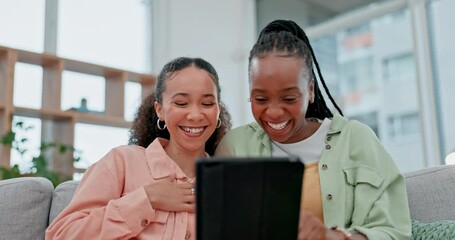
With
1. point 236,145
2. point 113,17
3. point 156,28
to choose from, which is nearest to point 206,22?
point 156,28

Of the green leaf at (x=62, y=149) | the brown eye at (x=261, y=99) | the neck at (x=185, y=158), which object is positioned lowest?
the neck at (x=185, y=158)

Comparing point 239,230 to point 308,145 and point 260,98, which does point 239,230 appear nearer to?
point 260,98

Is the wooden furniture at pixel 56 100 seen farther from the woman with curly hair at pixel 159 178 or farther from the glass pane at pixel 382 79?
the woman with curly hair at pixel 159 178

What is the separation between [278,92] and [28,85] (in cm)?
321

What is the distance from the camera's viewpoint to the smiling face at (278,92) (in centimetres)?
139

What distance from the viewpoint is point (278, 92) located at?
139 centimetres

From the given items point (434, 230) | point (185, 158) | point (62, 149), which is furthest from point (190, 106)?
point (62, 149)

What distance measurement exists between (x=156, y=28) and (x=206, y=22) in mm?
464

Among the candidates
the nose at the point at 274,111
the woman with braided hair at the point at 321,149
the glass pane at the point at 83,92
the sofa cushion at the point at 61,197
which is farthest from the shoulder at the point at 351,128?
the glass pane at the point at 83,92

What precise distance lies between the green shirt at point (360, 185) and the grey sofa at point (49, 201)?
0.84ft

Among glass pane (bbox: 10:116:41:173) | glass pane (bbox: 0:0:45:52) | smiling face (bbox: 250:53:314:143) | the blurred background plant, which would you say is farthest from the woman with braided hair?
glass pane (bbox: 0:0:45:52)

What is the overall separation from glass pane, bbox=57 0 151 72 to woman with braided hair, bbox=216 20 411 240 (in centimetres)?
316

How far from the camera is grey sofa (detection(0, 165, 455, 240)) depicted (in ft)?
5.52

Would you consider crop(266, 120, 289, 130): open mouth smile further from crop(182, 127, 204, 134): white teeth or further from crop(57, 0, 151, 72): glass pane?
crop(57, 0, 151, 72): glass pane
